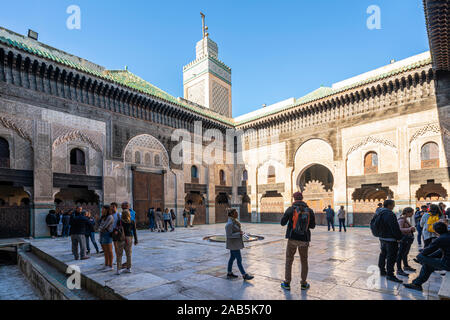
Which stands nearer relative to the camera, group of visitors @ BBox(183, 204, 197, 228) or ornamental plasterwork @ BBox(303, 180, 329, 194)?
group of visitors @ BBox(183, 204, 197, 228)

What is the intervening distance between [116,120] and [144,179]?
152 inches

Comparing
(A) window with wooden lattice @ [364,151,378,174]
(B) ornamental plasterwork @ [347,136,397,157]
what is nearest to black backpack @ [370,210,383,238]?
(B) ornamental plasterwork @ [347,136,397,157]

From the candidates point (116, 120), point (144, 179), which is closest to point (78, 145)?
point (116, 120)

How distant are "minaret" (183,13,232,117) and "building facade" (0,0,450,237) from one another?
7.57 metres

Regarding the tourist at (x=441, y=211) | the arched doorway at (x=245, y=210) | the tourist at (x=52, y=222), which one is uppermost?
the tourist at (x=441, y=211)

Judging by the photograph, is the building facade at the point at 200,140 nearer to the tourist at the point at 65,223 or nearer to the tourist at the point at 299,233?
the tourist at the point at 65,223

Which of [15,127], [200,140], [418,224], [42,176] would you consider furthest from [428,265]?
[200,140]

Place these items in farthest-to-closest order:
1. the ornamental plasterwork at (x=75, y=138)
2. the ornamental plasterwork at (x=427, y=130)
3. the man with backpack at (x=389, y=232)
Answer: the ornamental plasterwork at (x=427, y=130) < the ornamental plasterwork at (x=75, y=138) < the man with backpack at (x=389, y=232)

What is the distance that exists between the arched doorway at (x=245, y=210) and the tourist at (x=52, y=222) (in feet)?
45.2

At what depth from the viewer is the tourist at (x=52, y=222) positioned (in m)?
11.7

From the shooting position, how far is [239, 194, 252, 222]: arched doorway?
21.9m

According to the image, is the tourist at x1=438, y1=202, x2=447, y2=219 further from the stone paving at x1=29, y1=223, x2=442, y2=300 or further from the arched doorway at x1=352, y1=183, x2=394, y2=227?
the arched doorway at x1=352, y1=183, x2=394, y2=227

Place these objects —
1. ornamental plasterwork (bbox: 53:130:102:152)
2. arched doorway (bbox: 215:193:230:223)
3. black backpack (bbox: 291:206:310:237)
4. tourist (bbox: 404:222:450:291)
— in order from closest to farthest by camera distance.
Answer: tourist (bbox: 404:222:450:291) → black backpack (bbox: 291:206:310:237) → ornamental plasterwork (bbox: 53:130:102:152) → arched doorway (bbox: 215:193:230:223)

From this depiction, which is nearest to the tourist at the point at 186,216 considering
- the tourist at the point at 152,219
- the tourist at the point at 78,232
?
the tourist at the point at 152,219
